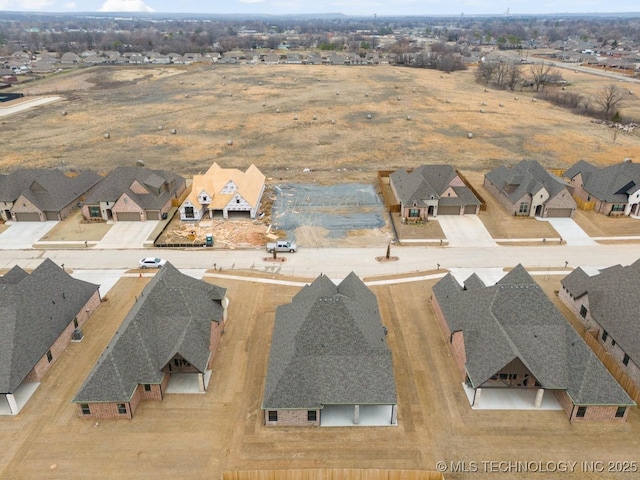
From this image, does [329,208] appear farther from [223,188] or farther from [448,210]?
[448,210]

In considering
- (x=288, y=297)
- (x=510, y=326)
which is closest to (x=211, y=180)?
(x=288, y=297)

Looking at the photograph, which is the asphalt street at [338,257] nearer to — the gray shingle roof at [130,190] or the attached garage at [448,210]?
A: the gray shingle roof at [130,190]

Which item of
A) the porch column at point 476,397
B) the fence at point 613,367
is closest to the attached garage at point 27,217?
the porch column at point 476,397

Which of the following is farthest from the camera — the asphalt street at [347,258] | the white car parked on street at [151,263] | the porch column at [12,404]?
the asphalt street at [347,258]

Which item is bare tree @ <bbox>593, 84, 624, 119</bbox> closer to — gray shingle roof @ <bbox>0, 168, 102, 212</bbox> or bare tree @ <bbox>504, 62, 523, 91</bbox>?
bare tree @ <bbox>504, 62, 523, 91</bbox>

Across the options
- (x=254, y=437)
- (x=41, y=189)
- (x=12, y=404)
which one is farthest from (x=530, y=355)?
(x=41, y=189)

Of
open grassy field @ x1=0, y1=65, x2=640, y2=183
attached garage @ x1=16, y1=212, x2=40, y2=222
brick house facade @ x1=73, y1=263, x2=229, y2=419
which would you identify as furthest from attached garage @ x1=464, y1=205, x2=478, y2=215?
attached garage @ x1=16, y1=212, x2=40, y2=222
